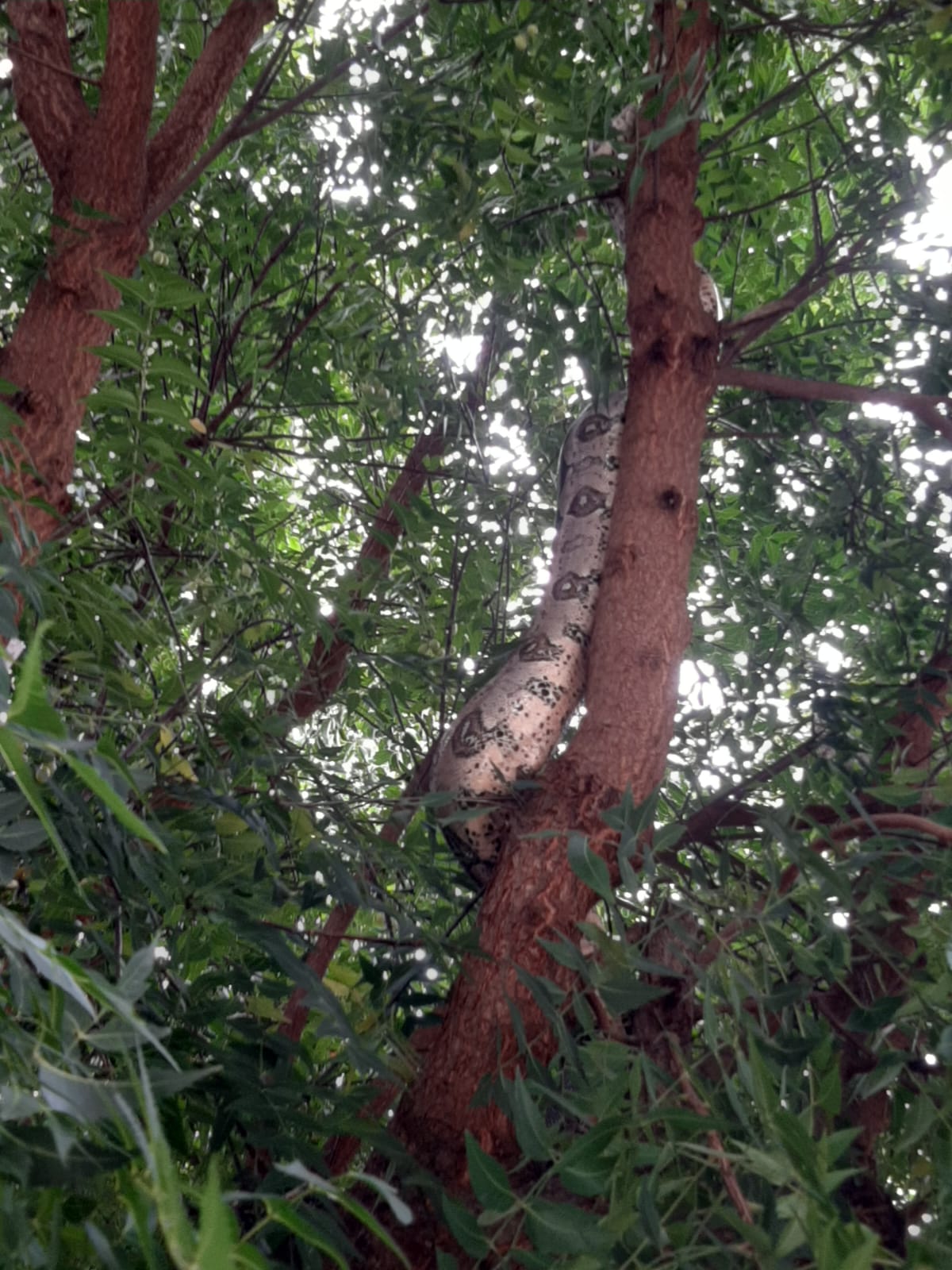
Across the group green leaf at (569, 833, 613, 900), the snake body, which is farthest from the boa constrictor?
green leaf at (569, 833, 613, 900)

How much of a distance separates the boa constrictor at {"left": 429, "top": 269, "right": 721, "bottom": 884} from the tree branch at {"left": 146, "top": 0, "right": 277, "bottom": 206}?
1.23 m

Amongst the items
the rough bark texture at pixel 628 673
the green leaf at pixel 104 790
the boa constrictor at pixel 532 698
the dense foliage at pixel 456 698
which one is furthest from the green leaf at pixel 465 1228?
the boa constrictor at pixel 532 698

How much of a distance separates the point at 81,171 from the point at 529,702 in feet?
5.09

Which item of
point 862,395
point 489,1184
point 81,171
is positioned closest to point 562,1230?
point 489,1184

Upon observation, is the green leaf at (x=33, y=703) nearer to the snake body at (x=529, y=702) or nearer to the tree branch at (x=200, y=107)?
the snake body at (x=529, y=702)

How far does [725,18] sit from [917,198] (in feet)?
2.05

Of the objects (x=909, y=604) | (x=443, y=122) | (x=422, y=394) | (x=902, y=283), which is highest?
(x=902, y=283)

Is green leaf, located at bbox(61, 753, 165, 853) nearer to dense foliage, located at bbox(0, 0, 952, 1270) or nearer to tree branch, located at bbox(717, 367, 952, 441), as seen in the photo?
dense foliage, located at bbox(0, 0, 952, 1270)

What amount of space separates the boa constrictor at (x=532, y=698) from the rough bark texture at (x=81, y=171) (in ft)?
3.28

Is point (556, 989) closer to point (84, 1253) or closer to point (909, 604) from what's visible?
point (84, 1253)

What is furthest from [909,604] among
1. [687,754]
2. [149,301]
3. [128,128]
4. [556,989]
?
[128,128]

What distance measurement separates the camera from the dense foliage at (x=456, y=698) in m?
1.24

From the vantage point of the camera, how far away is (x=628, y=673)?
7.50ft

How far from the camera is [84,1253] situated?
4.34ft
